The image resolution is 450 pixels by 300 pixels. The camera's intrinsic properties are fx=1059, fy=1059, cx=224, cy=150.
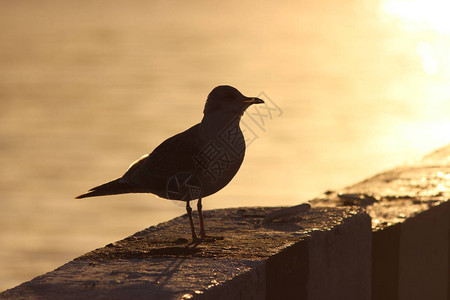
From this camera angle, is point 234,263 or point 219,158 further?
point 219,158

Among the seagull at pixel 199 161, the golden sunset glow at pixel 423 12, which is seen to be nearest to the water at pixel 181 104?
the golden sunset glow at pixel 423 12

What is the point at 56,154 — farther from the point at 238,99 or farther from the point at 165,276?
the point at 165,276

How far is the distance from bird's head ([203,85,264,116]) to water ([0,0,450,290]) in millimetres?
5736

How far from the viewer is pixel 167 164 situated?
5.93 m

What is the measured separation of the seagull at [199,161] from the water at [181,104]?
5535 mm

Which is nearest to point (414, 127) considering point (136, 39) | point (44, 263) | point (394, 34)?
point (44, 263)

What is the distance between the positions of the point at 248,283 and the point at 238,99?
151 centimetres

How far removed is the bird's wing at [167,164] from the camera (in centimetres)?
591

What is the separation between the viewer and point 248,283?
4789mm

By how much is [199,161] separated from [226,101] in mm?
396

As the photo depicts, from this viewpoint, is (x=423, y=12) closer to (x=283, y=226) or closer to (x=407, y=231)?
(x=407, y=231)

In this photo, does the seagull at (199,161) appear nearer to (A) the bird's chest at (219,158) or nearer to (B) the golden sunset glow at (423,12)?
(A) the bird's chest at (219,158)

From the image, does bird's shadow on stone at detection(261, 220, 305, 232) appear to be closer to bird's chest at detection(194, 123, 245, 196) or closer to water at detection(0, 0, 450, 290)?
bird's chest at detection(194, 123, 245, 196)

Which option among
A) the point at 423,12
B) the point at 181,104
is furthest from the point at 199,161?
the point at 423,12
